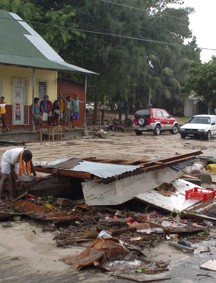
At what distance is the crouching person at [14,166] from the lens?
8734mm

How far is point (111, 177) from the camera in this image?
8258 millimetres

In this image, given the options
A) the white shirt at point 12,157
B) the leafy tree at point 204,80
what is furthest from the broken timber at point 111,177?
the leafy tree at point 204,80

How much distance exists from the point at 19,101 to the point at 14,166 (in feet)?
46.0

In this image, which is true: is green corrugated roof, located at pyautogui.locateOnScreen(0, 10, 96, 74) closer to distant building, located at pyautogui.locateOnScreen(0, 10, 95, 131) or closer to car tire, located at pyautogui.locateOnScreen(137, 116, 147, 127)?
distant building, located at pyautogui.locateOnScreen(0, 10, 95, 131)

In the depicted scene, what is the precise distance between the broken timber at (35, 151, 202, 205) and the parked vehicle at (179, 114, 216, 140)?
53.5ft

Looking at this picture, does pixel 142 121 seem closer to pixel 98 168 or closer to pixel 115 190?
pixel 98 168

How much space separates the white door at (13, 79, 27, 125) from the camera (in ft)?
73.0

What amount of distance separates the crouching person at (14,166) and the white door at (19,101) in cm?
1344

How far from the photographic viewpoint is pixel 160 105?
5416cm

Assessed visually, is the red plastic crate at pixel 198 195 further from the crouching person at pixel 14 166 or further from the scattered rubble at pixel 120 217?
the crouching person at pixel 14 166

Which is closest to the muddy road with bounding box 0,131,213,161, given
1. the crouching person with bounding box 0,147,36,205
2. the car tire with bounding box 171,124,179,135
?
the crouching person with bounding box 0,147,36,205

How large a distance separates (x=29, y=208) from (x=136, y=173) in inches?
87.3

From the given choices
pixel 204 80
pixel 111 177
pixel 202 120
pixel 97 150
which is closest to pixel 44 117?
pixel 97 150

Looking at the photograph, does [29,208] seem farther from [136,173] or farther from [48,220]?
[136,173]
